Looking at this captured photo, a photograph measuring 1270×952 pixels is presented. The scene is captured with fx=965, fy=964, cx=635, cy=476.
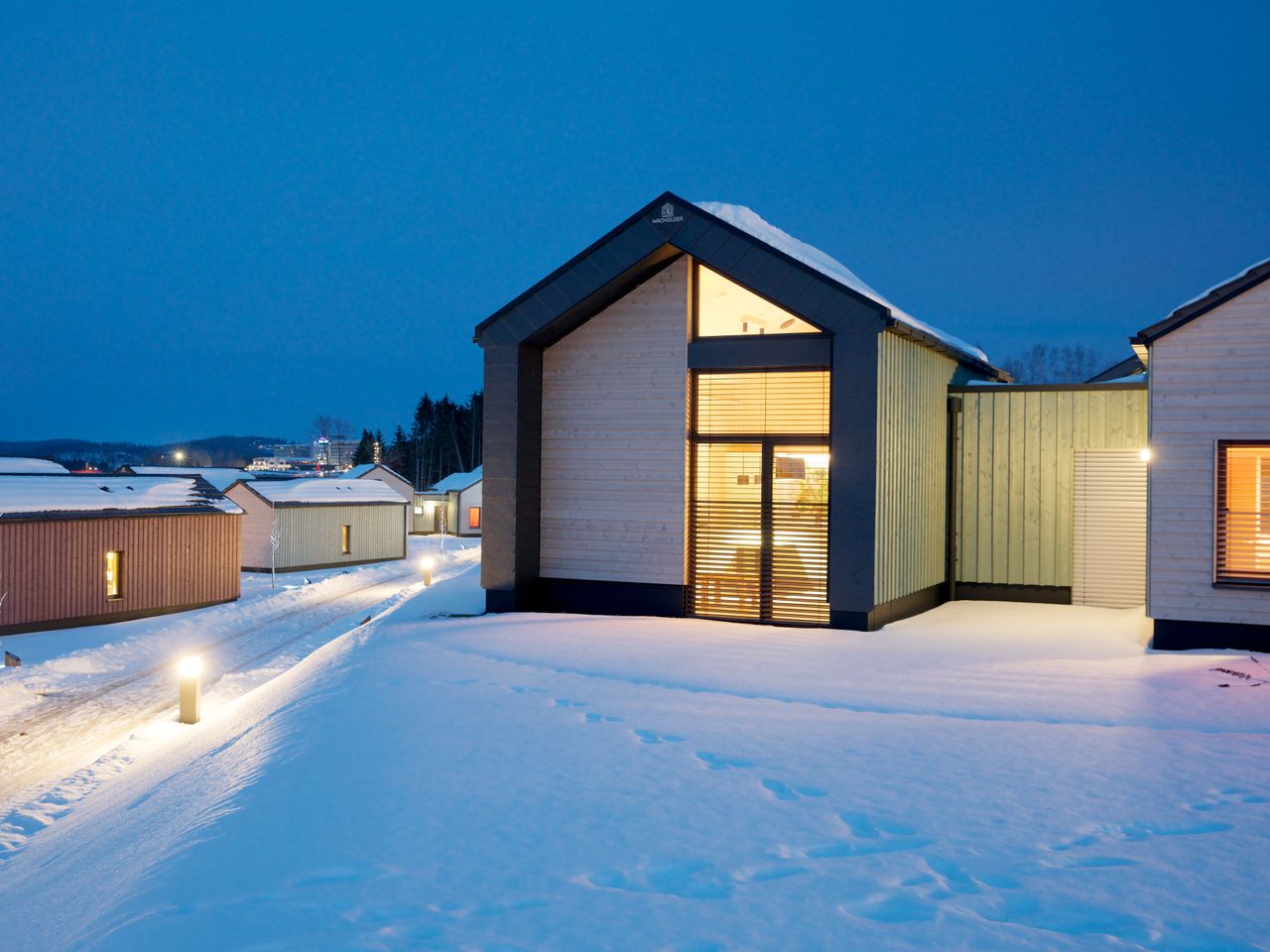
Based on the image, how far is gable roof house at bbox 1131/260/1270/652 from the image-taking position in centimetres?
1027

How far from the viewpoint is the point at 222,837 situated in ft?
18.1

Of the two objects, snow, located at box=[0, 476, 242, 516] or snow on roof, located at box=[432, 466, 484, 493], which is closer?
snow, located at box=[0, 476, 242, 516]

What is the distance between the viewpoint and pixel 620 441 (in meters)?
13.4

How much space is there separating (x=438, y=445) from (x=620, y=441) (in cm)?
7868

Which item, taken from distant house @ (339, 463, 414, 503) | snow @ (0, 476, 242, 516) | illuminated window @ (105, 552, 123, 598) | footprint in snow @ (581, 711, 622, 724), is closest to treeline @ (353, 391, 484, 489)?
distant house @ (339, 463, 414, 503)

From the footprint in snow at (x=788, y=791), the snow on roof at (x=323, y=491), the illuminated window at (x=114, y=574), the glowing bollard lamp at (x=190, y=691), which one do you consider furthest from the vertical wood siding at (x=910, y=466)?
the snow on roof at (x=323, y=491)

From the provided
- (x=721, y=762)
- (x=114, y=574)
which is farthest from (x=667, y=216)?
(x=114, y=574)

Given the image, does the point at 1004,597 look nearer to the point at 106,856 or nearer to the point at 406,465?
the point at 106,856

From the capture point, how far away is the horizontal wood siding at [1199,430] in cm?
1028

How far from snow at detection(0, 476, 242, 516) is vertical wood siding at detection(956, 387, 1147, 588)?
18649mm

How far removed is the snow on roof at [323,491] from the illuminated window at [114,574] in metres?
10.4

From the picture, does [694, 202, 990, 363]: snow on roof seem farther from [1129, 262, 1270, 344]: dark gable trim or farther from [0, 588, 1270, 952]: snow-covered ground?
[0, 588, 1270, 952]: snow-covered ground

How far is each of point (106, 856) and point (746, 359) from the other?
9.10 meters

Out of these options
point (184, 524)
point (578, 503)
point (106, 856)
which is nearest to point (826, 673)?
point (578, 503)
